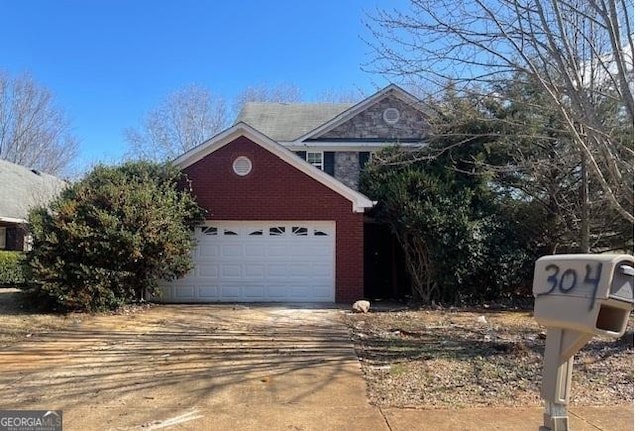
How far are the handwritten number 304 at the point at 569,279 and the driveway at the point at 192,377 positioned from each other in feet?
7.62

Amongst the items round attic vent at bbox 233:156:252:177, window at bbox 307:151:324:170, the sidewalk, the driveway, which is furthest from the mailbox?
window at bbox 307:151:324:170

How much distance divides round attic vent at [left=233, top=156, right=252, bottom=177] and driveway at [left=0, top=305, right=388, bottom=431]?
4.95 metres

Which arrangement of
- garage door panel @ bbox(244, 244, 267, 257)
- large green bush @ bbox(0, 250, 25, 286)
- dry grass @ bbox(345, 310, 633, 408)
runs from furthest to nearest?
large green bush @ bbox(0, 250, 25, 286) < garage door panel @ bbox(244, 244, 267, 257) < dry grass @ bbox(345, 310, 633, 408)

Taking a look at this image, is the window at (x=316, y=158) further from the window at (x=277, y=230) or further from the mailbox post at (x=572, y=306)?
the mailbox post at (x=572, y=306)

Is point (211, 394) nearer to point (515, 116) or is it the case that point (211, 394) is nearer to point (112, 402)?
point (112, 402)

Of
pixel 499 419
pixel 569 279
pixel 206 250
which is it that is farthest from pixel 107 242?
pixel 569 279

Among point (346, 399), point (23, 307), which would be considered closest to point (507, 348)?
point (346, 399)

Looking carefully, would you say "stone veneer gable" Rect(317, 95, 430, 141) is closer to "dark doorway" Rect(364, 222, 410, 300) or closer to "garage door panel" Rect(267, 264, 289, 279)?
"dark doorway" Rect(364, 222, 410, 300)

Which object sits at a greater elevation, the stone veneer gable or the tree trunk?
the stone veneer gable

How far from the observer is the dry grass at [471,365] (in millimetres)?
5387

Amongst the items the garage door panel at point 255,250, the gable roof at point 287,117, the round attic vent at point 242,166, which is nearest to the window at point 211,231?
the garage door panel at point 255,250

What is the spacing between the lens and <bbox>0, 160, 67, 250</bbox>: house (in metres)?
20.2

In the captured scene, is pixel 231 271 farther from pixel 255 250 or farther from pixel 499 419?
pixel 499 419

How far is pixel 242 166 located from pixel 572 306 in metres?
11.8
